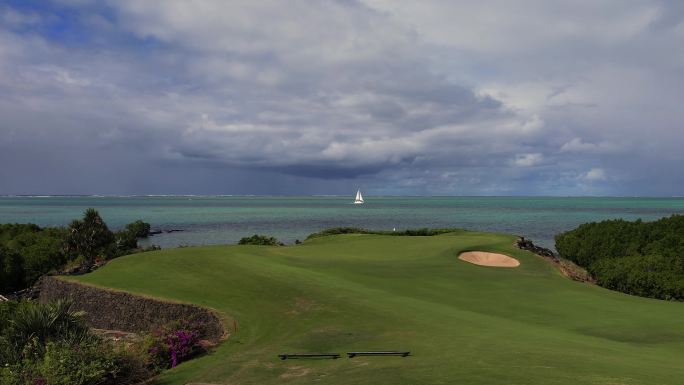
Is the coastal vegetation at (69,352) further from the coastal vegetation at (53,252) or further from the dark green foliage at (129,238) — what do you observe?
the dark green foliage at (129,238)

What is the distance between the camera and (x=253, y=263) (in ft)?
83.4

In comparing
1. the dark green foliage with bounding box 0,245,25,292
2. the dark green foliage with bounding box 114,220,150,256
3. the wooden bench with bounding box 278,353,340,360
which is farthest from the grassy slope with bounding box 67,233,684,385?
the dark green foliage with bounding box 114,220,150,256

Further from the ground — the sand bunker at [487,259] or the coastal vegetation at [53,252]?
the sand bunker at [487,259]

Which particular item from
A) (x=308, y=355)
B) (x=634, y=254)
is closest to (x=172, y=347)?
(x=308, y=355)

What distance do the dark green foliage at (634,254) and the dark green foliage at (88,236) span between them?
40.6 m

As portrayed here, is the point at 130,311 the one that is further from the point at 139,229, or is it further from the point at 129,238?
the point at 139,229

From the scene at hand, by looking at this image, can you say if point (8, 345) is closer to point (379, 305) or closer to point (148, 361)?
point (148, 361)

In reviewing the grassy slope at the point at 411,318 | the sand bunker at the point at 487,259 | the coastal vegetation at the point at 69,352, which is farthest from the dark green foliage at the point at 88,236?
the sand bunker at the point at 487,259

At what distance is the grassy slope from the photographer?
396 inches

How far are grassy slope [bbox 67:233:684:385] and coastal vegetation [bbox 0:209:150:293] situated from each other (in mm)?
15660

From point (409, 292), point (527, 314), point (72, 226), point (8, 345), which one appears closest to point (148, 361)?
point (8, 345)

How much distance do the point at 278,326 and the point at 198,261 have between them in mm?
10657

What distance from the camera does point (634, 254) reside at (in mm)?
33438

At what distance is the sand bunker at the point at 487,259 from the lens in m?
30.4
